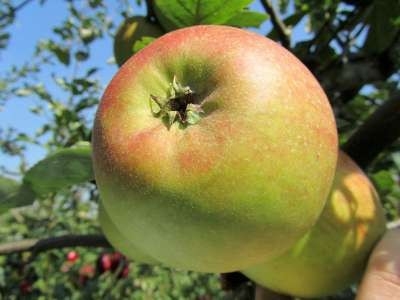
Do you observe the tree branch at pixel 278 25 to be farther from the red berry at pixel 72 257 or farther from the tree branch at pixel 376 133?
the red berry at pixel 72 257

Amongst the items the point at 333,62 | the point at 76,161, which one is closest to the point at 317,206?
the point at 76,161

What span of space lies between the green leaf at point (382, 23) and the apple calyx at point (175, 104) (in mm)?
759

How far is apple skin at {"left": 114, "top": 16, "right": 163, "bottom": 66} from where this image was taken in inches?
46.8

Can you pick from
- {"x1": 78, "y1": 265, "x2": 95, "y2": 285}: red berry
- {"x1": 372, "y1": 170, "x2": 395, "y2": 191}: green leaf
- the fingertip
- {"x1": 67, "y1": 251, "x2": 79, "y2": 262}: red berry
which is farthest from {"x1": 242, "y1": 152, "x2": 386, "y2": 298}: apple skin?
{"x1": 67, "y1": 251, "x2": 79, "y2": 262}: red berry

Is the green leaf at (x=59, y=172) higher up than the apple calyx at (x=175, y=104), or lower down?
lower down

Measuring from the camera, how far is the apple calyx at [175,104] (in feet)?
2.00

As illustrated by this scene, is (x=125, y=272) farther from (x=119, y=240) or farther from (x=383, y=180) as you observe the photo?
(x=119, y=240)

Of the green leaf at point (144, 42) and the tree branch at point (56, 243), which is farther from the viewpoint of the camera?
the tree branch at point (56, 243)

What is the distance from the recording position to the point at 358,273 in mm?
817

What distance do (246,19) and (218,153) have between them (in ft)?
1.31

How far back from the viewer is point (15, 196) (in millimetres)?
803

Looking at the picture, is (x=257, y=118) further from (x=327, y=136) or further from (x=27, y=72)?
(x=27, y=72)

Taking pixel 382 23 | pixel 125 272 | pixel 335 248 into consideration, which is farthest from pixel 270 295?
pixel 125 272

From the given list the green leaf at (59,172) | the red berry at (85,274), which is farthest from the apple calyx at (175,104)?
the red berry at (85,274)
